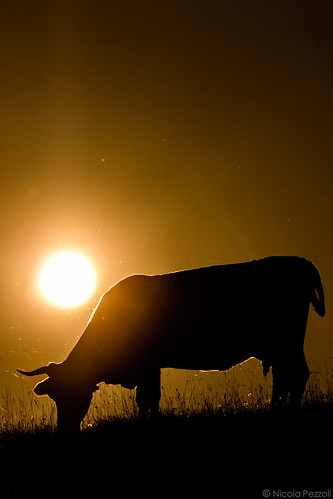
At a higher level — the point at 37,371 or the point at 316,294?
the point at 316,294

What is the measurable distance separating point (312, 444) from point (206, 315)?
192 inches

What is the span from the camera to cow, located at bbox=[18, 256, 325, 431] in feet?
37.3

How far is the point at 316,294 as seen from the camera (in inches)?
477

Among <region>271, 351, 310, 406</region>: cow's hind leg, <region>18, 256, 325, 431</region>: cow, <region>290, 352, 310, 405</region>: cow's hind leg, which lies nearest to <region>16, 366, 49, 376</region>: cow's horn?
<region>18, 256, 325, 431</region>: cow

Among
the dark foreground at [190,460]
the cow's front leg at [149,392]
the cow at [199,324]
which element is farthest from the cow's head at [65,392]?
the dark foreground at [190,460]

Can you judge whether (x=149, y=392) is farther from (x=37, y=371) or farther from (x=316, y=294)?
(x=316, y=294)

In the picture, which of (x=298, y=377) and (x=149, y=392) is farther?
(x=149, y=392)

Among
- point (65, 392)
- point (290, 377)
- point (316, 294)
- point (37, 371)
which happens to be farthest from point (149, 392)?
point (316, 294)

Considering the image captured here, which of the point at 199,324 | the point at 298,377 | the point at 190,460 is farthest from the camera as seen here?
the point at 199,324

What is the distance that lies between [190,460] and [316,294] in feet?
20.1

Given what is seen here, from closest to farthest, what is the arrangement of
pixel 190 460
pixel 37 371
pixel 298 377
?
pixel 190 460
pixel 37 371
pixel 298 377

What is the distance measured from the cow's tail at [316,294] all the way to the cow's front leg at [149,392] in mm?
3428

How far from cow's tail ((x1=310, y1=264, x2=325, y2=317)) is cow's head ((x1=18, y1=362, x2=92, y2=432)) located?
478cm

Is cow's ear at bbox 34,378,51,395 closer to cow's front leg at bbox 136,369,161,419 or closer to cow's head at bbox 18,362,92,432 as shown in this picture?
cow's head at bbox 18,362,92,432
